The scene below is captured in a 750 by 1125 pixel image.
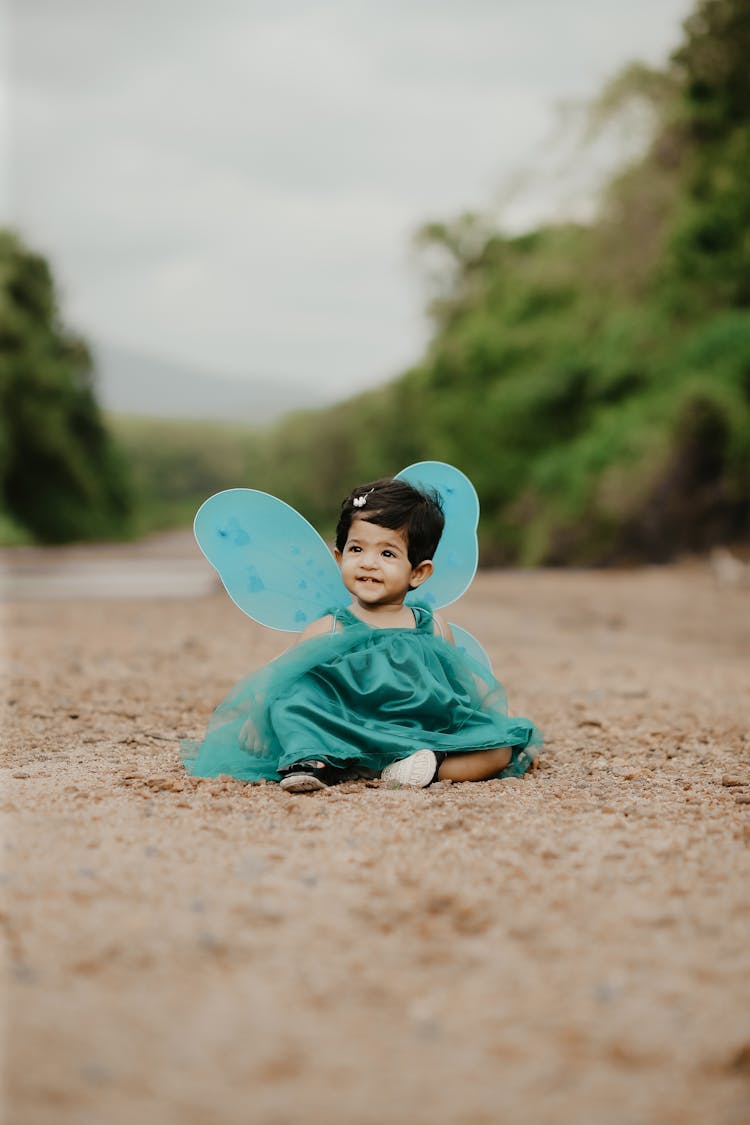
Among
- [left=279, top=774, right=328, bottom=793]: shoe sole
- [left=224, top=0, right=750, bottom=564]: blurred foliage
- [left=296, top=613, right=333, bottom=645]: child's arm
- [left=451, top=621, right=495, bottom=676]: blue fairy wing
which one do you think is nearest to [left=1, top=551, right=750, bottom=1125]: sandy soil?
[left=279, top=774, right=328, bottom=793]: shoe sole

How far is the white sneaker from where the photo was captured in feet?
11.0

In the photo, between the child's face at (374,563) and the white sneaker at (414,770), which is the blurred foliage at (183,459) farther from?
the white sneaker at (414,770)

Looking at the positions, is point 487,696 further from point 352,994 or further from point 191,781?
point 352,994

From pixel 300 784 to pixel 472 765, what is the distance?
2.00 ft

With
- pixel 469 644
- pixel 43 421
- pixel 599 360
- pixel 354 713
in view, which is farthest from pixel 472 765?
pixel 43 421

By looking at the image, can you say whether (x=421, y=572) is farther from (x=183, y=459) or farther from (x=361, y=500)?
(x=183, y=459)

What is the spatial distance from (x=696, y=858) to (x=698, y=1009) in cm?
76

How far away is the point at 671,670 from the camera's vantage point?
6.44 meters

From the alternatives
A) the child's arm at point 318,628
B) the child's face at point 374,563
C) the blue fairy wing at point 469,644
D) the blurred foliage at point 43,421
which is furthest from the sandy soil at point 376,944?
the blurred foliage at point 43,421

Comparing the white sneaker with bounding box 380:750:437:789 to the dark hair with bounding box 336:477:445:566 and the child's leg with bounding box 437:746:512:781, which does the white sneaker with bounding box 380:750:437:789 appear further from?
the dark hair with bounding box 336:477:445:566

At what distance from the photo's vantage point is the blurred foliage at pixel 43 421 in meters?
26.5

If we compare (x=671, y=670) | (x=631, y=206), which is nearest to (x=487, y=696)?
(x=671, y=670)

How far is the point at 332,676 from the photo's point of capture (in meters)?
3.55

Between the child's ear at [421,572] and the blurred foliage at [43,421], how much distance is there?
72.4ft
